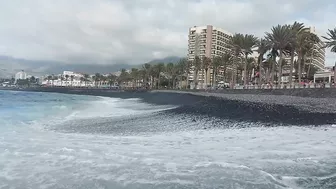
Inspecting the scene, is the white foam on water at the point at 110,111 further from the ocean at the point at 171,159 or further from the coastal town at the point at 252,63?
the coastal town at the point at 252,63

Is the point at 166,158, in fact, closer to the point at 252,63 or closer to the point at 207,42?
the point at 252,63

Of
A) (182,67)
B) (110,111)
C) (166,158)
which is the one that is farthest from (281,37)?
(182,67)

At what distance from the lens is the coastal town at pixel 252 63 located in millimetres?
62000

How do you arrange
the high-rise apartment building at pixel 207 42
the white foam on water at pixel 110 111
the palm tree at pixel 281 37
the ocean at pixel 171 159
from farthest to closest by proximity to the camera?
the high-rise apartment building at pixel 207 42, the palm tree at pixel 281 37, the white foam on water at pixel 110 111, the ocean at pixel 171 159

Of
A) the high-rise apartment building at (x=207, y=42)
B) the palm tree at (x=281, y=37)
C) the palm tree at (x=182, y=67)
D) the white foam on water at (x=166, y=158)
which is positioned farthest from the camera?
the high-rise apartment building at (x=207, y=42)

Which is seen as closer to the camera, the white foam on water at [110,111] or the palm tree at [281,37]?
the white foam on water at [110,111]

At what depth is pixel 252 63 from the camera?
120m

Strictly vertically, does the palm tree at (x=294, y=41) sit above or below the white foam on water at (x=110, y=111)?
above

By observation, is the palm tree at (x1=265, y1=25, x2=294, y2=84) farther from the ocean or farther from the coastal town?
the ocean

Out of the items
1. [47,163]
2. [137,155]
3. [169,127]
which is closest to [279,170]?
[137,155]

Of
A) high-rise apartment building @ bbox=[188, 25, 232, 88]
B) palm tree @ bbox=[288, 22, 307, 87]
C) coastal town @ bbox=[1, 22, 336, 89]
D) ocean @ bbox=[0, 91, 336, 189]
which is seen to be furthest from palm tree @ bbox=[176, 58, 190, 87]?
ocean @ bbox=[0, 91, 336, 189]

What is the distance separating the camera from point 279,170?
9.05m

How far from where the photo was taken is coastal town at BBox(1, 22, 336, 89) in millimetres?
62000

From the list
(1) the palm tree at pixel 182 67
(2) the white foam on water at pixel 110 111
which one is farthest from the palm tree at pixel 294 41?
(1) the palm tree at pixel 182 67
